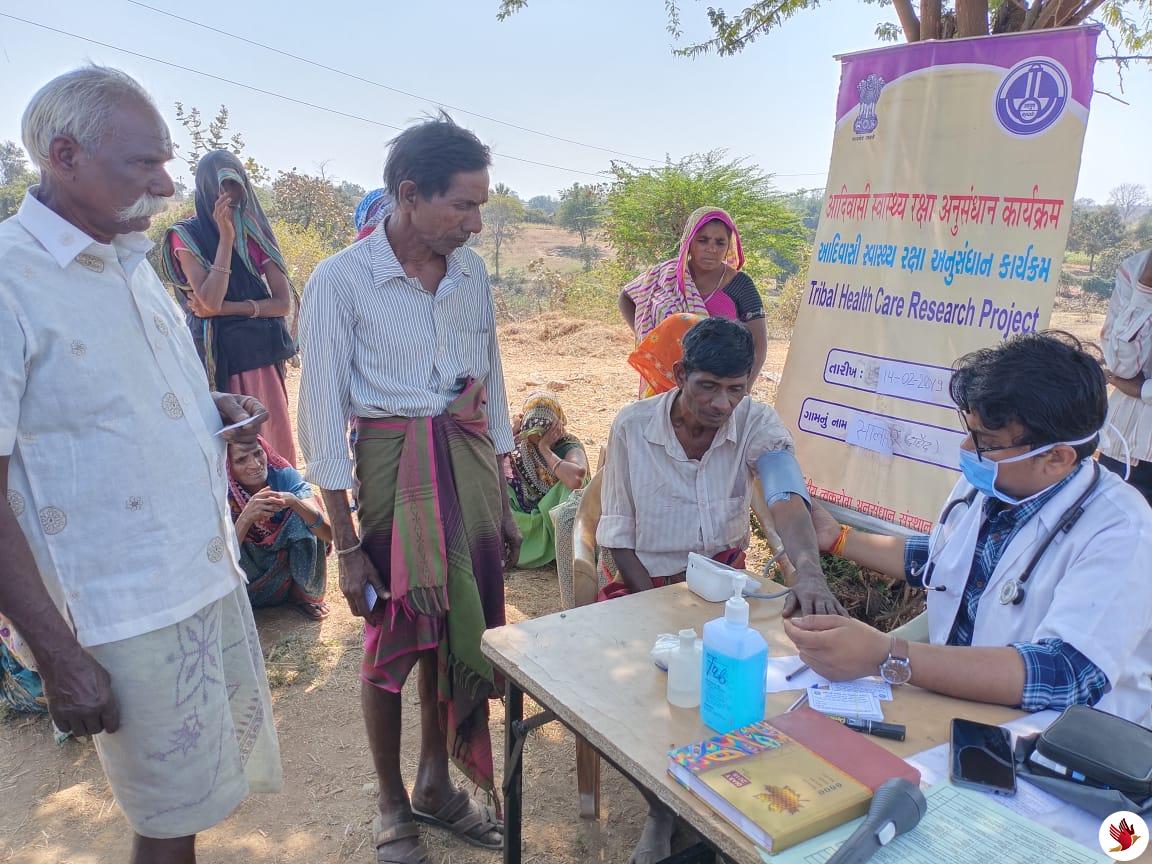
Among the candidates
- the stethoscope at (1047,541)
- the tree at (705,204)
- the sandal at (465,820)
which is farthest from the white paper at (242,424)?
the tree at (705,204)

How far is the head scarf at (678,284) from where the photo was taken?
408cm

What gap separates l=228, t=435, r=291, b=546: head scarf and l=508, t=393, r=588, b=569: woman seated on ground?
1159 mm

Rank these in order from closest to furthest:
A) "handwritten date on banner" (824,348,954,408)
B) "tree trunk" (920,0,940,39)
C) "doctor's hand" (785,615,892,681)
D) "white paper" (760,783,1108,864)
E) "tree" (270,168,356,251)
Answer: "white paper" (760,783,1108,864)
"doctor's hand" (785,615,892,681)
"handwritten date on banner" (824,348,954,408)
"tree trunk" (920,0,940,39)
"tree" (270,168,356,251)

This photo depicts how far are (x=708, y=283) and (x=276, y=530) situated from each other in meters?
2.54

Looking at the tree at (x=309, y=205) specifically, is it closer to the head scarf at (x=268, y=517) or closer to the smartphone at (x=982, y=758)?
the head scarf at (x=268, y=517)

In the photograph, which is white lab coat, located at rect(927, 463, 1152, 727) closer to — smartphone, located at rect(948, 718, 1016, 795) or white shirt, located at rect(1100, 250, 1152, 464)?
smartphone, located at rect(948, 718, 1016, 795)

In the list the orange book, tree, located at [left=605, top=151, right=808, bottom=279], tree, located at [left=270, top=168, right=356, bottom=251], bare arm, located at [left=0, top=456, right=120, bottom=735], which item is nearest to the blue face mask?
the orange book

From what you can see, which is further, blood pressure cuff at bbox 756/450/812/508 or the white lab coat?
blood pressure cuff at bbox 756/450/812/508

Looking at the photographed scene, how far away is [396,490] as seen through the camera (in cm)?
219

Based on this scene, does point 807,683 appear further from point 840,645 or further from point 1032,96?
point 1032,96

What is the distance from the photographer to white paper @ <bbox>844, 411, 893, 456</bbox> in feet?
11.6

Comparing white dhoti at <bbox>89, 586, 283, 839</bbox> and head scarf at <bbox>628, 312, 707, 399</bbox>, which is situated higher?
head scarf at <bbox>628, 312, 707, 399</bbox>

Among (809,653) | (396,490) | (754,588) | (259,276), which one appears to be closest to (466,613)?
(396,490)

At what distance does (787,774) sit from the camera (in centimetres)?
122
